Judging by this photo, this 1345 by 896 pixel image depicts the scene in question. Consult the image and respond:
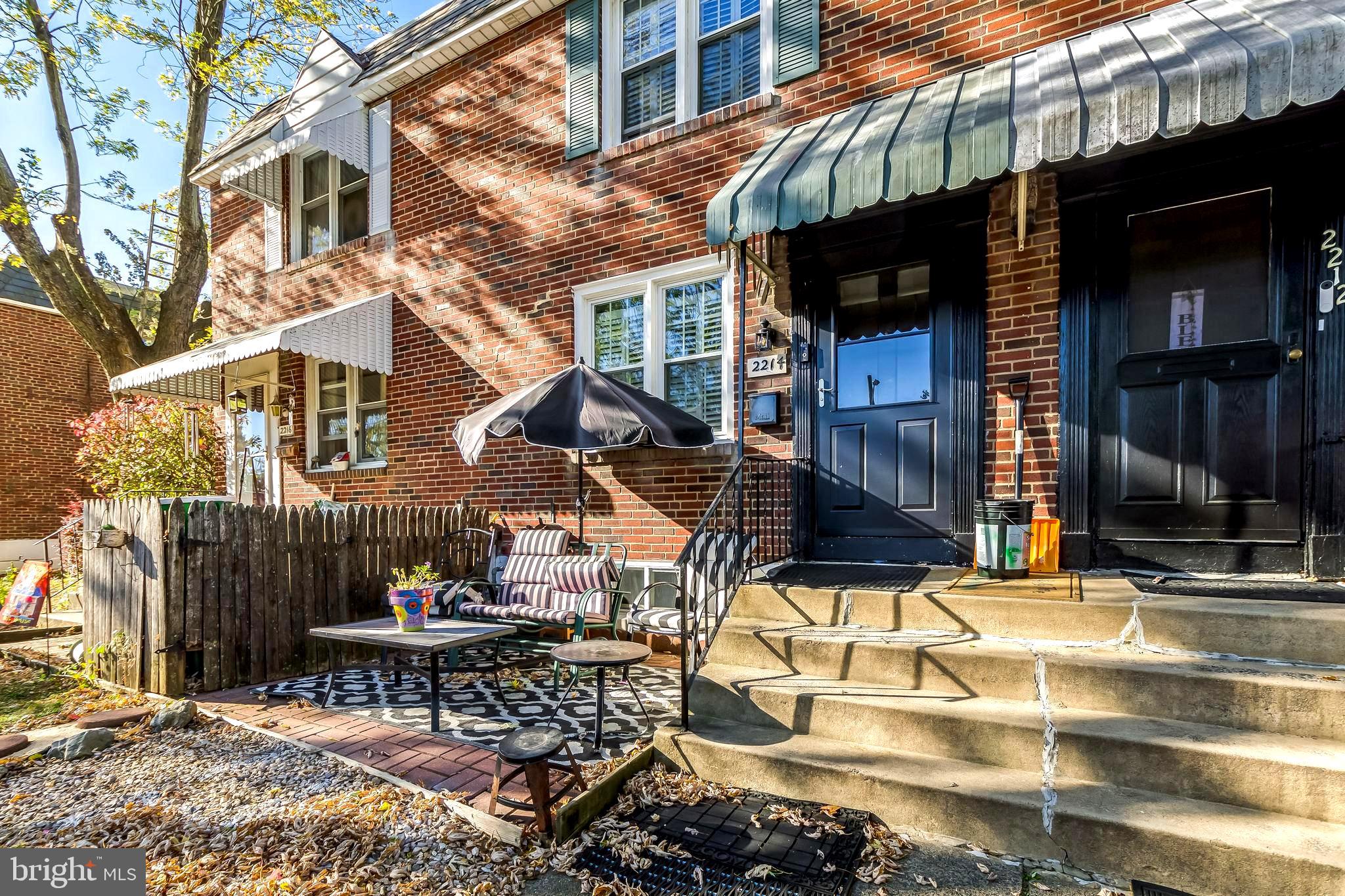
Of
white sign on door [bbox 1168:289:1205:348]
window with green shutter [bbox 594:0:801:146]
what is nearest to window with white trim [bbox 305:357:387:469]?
window with green shutter [bbox 594:0:801:146]

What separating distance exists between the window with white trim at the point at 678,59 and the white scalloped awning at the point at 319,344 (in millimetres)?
3645

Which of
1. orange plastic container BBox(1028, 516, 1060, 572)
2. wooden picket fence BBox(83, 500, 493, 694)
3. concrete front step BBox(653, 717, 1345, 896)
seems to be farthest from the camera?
wooden picket fence BBox(83, 500, 493, 694)

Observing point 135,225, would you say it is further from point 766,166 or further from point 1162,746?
point 1162,746

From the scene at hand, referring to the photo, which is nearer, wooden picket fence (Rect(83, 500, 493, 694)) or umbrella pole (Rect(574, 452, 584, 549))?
wooden picket fence (Rect(83, 500, 493, 694))

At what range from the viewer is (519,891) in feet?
7.49

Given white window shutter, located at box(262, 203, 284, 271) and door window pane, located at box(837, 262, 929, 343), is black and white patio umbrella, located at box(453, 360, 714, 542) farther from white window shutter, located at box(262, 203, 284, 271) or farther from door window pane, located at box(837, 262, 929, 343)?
white window shutter, located at box(262, 203, 284, 271)

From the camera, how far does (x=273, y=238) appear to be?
9.22m

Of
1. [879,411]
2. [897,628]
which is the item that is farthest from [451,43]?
[897,628]

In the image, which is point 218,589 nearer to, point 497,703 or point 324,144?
point 497,703

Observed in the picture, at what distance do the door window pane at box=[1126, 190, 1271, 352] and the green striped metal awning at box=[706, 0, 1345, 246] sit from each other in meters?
1.09

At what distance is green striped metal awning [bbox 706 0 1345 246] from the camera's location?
112 inches

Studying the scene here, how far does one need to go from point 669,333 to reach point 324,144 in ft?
17.7

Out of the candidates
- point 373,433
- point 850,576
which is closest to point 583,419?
point 850,576

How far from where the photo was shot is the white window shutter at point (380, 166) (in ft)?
25.7
